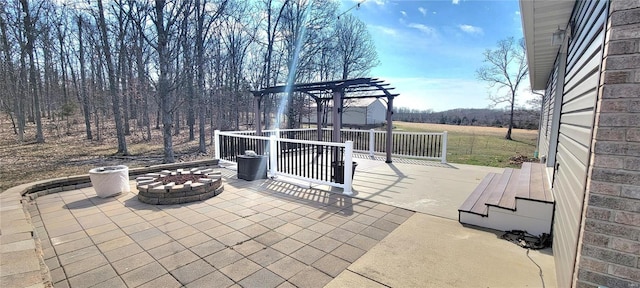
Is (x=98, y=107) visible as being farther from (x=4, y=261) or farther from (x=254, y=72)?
(x=4, y=261)

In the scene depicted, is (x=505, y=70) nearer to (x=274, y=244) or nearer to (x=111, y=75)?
(x=274, y=244)

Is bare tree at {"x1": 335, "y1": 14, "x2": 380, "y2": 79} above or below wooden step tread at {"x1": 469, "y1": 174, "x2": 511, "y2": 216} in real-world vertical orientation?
above

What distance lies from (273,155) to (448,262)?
3813 millimetres

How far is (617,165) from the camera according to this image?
1.32 metres

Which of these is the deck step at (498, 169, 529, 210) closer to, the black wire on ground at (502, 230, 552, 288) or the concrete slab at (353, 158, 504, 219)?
the black wire on ground at (502, 230, 552, 288)

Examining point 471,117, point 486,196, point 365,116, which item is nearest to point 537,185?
point 486,196

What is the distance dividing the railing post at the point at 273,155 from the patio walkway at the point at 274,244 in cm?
114

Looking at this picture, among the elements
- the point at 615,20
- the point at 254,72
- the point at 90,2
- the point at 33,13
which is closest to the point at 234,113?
the point at 254,72

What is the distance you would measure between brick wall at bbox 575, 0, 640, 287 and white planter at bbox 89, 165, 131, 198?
17.9ft

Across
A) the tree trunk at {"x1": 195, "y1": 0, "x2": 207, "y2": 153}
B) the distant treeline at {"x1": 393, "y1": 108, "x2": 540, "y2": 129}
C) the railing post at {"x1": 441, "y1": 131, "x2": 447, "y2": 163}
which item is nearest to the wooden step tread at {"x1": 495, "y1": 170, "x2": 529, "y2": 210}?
the railing post at {"x1": 441, "y1": 131, "x2": 447, "y2": 163}

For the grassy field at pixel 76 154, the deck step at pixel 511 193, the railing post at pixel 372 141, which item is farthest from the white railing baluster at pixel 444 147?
the deck step at pixel 511 193

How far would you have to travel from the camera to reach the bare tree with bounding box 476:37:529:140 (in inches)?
760

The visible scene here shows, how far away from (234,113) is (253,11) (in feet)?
17.2

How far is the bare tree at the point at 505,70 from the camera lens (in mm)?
19297
